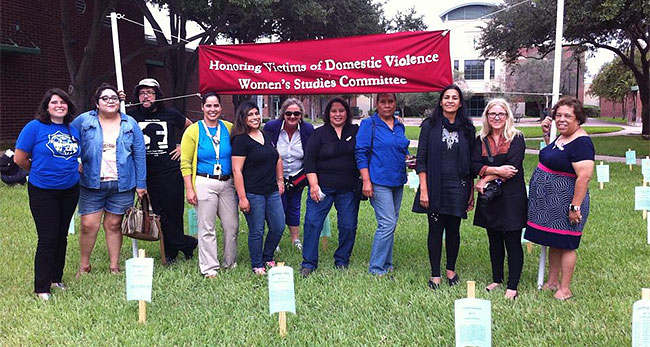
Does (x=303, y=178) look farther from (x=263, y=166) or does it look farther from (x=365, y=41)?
(x=365, y=41)

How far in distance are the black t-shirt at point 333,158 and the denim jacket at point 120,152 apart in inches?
64.9

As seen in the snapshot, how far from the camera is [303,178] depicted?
593cm

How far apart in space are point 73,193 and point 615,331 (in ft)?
14.9

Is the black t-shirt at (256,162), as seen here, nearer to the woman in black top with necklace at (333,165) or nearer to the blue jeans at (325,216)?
the woman in black top with necklace at (333,165)

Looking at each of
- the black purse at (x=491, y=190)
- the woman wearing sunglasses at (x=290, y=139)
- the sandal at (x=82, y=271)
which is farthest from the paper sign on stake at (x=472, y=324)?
the sandal at (x=82, y=271)

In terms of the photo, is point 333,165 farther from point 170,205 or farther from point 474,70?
point 474,70

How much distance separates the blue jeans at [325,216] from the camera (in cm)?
524

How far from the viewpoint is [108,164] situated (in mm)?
4973

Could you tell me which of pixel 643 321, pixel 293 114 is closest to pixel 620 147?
pixel 293 114

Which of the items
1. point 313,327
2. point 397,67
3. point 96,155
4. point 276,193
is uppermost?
point 397,67

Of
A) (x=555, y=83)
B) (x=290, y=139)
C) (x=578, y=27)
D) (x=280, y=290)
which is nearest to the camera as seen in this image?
(x=280, y=290)

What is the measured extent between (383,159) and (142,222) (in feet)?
7.95

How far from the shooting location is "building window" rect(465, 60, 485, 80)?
6606 cm

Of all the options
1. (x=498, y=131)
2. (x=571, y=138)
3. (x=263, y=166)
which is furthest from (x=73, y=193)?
(x=571, y=138)
